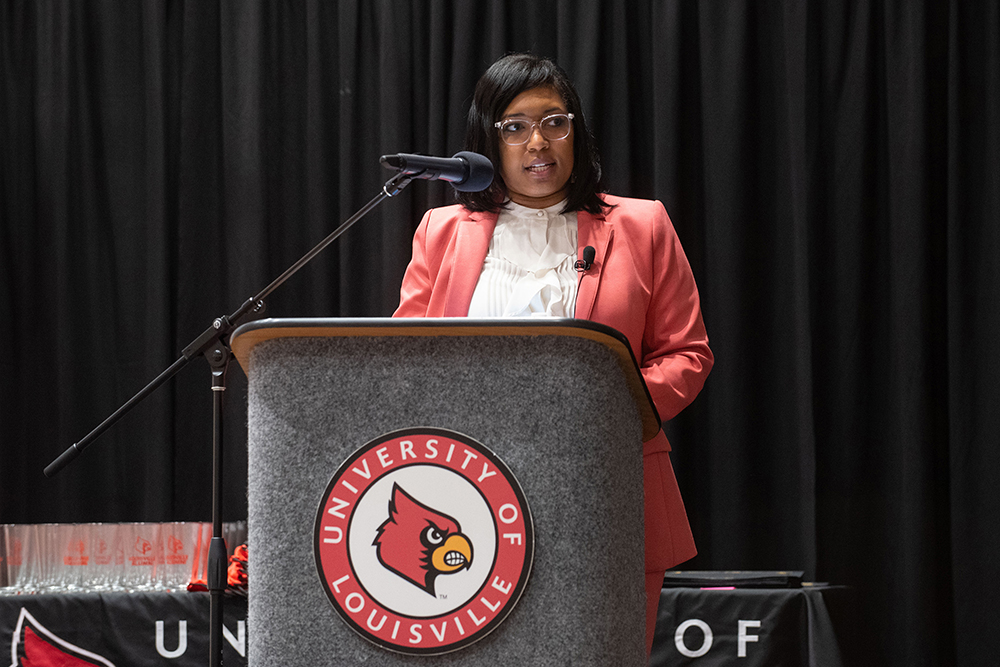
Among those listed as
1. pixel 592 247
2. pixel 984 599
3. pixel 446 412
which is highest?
pixel 592 247

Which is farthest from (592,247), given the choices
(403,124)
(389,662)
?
(403,124)

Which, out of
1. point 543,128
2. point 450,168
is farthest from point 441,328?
point 543,128

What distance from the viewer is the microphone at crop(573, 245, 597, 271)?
1458 mm

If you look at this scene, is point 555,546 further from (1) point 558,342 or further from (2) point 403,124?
(2) point 403,124

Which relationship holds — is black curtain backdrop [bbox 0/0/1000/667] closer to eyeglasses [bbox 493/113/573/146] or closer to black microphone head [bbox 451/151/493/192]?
eyeglasses [bbox 493/113/573/146]

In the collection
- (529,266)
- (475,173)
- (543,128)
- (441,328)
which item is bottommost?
(441,328)

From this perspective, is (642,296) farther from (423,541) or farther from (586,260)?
(423,541)

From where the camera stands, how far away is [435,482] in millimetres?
927

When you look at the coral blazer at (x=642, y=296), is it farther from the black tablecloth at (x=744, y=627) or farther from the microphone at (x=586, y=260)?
the black tablecloth at (x=744, y=627)

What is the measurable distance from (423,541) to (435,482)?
A: 57 millimetres

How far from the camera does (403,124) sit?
2.96m

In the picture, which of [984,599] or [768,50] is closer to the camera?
[984,599]

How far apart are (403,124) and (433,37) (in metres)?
0.29

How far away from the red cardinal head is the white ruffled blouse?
0.57m
